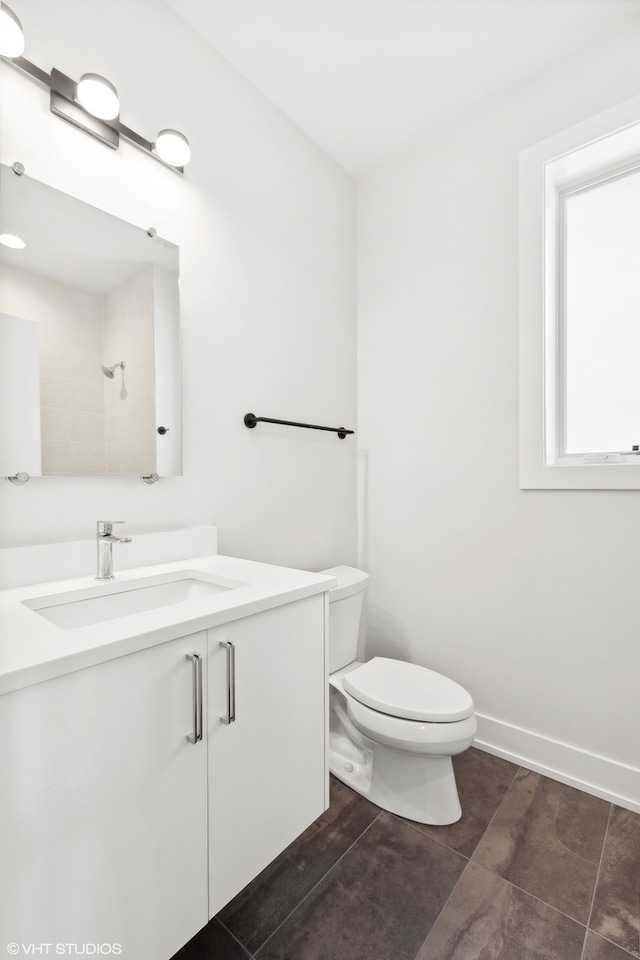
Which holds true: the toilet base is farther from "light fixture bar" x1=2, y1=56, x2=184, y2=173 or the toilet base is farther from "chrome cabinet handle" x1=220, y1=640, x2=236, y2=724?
"light fixture bar" x1=2, y1=56, x2=184, y2=173

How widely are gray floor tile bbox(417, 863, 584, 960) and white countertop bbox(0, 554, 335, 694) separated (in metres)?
0.84

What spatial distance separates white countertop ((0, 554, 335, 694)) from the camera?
2.03 feet

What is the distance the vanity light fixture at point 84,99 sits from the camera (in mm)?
973

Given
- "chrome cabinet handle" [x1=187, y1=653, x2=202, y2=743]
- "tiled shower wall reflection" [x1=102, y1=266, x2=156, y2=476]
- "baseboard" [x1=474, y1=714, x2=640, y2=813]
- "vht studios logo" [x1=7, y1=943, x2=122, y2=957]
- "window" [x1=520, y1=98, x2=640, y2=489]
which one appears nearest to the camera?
"vht studios logo" [x1=7, y1=943, x2=122, y2=957]

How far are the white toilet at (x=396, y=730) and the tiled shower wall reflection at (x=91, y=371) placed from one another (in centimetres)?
71

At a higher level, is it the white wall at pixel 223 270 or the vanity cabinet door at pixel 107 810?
the white wall at pixel 223 270

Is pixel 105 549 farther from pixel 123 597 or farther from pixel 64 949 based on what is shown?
pixel 64 949

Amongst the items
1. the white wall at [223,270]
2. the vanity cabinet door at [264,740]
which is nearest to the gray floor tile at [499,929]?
the vanity cabinet door at [264,740]

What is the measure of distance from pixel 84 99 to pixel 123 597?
4.00 feet

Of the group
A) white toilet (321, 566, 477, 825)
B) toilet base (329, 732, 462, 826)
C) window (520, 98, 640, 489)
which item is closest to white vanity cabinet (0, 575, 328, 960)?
white toilet (321, 566, 477, 825)

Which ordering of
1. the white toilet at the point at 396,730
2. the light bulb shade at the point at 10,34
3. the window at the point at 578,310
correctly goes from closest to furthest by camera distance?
the light bulb shade at the point at 10,34
the white toilet at the point at 396,730
the window at the point at 578,310

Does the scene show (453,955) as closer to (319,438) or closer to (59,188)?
(319,438)

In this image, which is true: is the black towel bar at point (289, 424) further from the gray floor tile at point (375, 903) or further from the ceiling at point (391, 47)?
the gray floor tile at point (375, 903)

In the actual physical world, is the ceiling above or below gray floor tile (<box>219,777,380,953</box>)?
above
